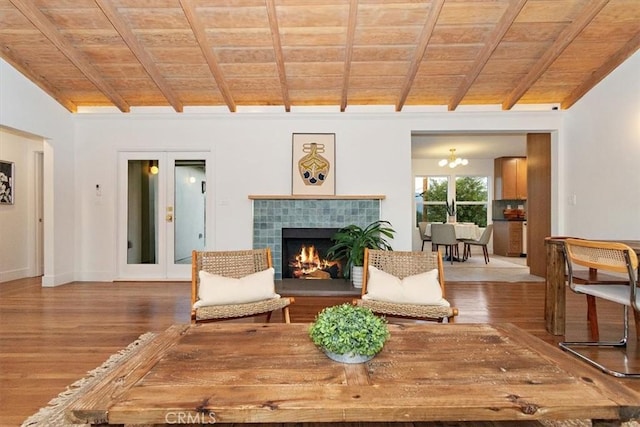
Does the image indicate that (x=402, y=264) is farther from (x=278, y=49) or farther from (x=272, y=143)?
(x=272, y=143)

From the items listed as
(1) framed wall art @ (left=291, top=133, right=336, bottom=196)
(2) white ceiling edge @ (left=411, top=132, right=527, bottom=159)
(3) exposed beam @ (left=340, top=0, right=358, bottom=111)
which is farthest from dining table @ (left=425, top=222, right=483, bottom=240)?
(3) exposed beam @ (left=340, top=0, right=358, bottom=111)

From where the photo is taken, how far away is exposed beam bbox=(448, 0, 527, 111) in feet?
10.9

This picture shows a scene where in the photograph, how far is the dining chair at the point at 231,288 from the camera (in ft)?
8.01

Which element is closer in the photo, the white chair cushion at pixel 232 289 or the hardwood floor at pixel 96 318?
the hardwood floor at pixel 96 318

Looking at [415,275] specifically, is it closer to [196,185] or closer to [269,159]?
[269,159]

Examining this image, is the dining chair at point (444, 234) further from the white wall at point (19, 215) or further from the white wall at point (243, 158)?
the white wall at point (19, 215)

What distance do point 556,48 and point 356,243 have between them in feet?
9.85

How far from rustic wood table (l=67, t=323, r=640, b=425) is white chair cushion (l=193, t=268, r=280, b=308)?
902 millimetres

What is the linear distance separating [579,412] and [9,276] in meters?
7.00

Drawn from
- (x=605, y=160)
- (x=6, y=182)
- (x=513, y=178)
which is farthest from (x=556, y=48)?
(x=6, y=182)

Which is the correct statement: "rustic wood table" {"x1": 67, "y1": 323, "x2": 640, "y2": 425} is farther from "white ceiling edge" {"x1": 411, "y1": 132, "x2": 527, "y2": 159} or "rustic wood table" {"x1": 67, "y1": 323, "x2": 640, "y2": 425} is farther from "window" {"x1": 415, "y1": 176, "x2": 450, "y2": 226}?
"window" {"x1": 415, "y1": 176, "x2": 450, "y2": 226}

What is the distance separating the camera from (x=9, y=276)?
17.9 feet

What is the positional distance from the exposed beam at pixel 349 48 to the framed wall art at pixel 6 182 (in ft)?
16.7

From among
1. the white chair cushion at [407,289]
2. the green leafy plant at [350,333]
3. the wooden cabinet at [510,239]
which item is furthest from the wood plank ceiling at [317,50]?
the wooden cabinet at [510,239]
